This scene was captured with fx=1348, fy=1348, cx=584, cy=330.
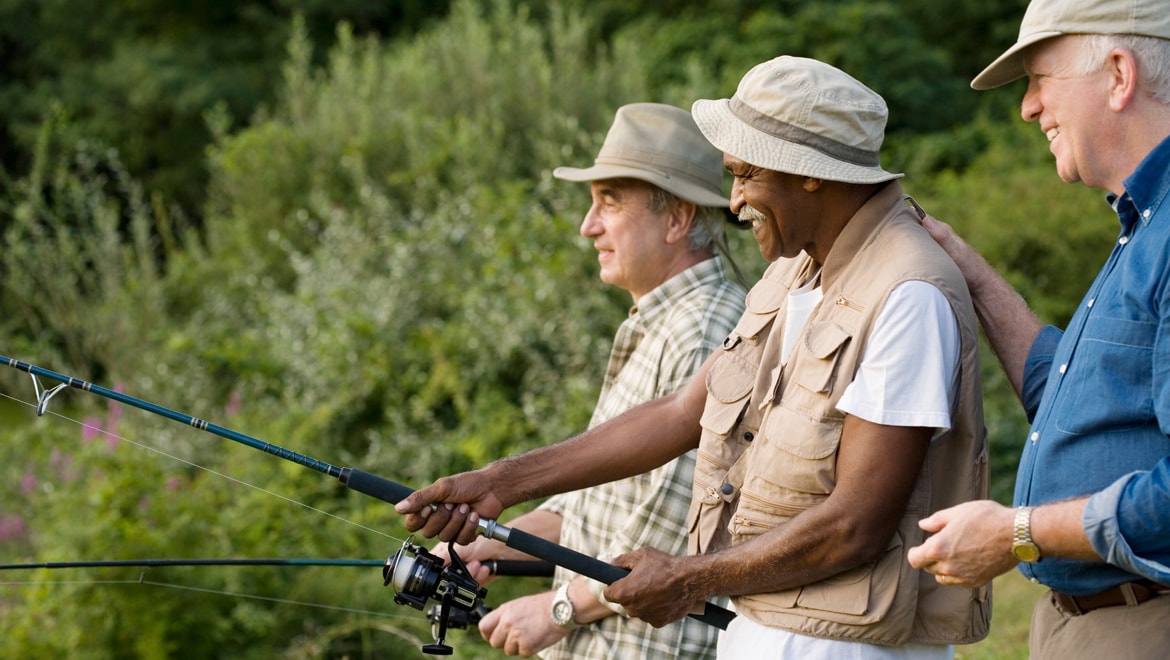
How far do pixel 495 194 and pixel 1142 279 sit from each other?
6650 millimetres

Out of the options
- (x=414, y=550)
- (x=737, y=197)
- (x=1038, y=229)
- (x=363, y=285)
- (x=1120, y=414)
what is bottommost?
(x=1038, y=229)

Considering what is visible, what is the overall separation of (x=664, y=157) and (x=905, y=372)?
139 centimetres

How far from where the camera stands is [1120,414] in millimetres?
2119

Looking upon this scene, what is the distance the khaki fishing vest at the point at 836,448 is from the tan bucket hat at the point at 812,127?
0.11m

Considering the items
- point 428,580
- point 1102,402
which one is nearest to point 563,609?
point 428,580

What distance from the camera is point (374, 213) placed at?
881 centimetres

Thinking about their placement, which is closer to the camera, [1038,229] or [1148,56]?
[1148,56]

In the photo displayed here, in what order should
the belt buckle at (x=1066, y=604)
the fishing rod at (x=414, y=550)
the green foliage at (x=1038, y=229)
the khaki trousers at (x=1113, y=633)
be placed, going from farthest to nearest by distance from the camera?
1. the green foliage at (x=1038, y=229)
2. the fishing rod at (x=414, y=550)
3. the belt buckle at (x=1066, y=604)
4. the khaki trousers at (x=1113, y=633)

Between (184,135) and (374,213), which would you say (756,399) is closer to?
(374,213)

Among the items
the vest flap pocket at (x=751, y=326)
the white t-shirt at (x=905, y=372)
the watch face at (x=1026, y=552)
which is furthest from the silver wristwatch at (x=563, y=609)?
the watch face at (x=1026, y=552)

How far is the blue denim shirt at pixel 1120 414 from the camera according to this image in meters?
2.00

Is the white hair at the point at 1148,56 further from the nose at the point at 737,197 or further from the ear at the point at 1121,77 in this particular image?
the nose at the point at 737,197

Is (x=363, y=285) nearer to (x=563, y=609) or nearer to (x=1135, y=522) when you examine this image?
(x=563, y=609)

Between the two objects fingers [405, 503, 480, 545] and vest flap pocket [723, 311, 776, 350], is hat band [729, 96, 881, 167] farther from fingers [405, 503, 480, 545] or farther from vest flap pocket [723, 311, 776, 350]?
fingers [405, 503, 480, 545]
